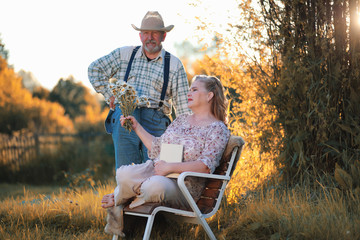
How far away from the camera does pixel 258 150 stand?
472 centimetres

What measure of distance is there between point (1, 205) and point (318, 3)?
13.0 feet

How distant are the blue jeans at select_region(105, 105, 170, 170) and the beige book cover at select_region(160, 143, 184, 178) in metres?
0.97

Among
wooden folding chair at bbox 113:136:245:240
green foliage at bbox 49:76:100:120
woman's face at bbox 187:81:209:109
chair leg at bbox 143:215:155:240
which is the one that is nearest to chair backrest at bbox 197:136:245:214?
wooden folding chair at bbox 113:136:245:240

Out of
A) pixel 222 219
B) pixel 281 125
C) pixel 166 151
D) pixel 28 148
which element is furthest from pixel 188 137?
pixel 28 148

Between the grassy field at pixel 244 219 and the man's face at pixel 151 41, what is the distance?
1.74 m

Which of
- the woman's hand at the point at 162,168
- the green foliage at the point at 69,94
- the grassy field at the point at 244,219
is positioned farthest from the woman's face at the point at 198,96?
the green foliage at the point at 69,94

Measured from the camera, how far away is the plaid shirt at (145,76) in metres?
4.50

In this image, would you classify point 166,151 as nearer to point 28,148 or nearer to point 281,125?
point 281,125

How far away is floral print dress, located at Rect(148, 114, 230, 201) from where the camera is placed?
3.33m

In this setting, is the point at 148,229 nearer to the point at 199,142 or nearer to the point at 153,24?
the point at 199,142

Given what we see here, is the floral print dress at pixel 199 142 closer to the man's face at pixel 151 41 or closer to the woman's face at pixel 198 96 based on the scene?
the woman's face at pixel 198 96

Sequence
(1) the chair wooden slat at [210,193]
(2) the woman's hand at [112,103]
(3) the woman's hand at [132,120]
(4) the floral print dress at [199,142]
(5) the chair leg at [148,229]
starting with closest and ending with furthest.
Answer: (5) the chair leg at [148,229] < (4) the floral print dress at [199,142] < (1) the chair wooden slat at [210,193] < (3) the woman's hand at [132,120] < (2) the woman's hand at [112,103]

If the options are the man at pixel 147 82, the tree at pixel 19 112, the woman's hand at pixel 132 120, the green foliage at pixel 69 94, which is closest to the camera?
the woman's hand at pixel 132 120

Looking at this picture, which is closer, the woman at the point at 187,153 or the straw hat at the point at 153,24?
the woman at the point at 187,153
